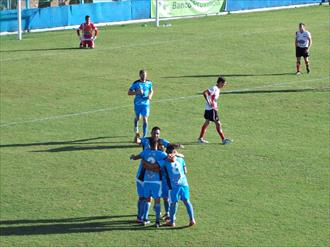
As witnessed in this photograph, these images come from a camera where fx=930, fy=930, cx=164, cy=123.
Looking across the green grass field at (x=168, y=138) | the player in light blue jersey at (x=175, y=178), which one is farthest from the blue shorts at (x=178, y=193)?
the green grass field at (x=168, y=138)

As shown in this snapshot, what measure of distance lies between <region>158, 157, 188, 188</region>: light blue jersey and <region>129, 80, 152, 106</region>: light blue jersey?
6701mm

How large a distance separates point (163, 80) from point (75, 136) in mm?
8840

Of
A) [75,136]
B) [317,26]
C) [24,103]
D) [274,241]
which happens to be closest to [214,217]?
[274,241]

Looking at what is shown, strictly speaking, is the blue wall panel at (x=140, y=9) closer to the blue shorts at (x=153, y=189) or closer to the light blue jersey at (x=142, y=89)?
the light blue jersey at (x=142, y=89)

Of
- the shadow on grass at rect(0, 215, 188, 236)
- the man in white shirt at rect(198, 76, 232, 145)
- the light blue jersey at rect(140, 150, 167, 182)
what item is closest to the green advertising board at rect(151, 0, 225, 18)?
the man in white shirt at rect(198, 76, 232, 145)

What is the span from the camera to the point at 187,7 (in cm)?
5434

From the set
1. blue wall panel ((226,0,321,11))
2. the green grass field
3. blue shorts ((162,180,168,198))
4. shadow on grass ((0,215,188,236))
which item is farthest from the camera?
blue wall panel ((226,0,321,11))

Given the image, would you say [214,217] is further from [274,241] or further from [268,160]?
[268,160]

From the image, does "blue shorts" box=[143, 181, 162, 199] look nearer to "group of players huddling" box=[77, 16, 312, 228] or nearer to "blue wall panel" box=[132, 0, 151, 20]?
"group of players huddling" box=[77, 16, 312, 228]

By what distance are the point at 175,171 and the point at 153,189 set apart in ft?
1.91

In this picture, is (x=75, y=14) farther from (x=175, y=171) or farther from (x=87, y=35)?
(x=175, y=171)

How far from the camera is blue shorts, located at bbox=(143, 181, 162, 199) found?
18.4 metres

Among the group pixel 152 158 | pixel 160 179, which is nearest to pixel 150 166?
pixel 152 158

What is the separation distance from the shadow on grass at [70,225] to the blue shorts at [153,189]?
83cm
